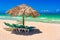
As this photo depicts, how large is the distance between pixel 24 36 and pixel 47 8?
48.5m

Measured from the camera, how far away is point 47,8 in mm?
56125

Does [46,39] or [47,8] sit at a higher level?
[47,8]

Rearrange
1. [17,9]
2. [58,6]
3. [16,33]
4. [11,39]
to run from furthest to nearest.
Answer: [58,6] → [17,9] → [16,33] → [11,39]

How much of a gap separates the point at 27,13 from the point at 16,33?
3.83 ft

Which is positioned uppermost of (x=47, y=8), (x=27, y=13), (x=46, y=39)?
(x=47, y=8)

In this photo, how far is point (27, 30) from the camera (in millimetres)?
8898

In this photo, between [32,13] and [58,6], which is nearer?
[32,13]

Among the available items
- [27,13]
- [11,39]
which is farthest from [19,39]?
[27,13]

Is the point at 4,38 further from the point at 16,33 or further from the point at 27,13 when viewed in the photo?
the point at 27,13

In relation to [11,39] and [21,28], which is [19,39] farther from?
[21,28]

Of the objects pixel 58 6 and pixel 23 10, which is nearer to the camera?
pixel 23 10

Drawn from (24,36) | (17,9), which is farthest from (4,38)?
(17,9)

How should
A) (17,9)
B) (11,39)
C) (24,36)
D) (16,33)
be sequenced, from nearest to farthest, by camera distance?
1. (11,39)
2. (24,36)
3. (16,33)
4. (17,9)

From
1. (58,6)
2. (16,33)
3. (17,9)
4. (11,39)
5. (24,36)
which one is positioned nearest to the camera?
(11,39)
